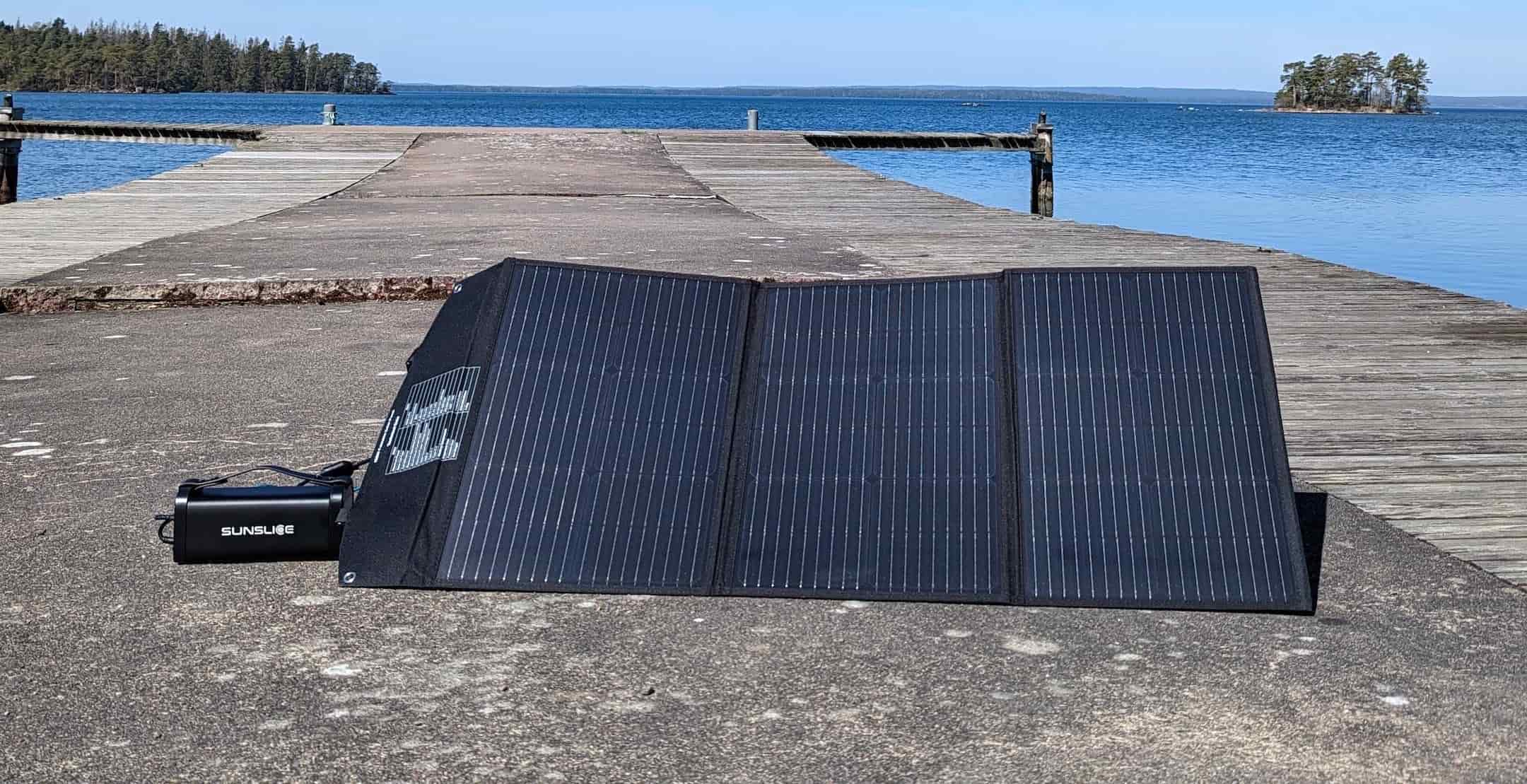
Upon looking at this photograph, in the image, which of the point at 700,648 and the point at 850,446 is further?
the point at 850,446

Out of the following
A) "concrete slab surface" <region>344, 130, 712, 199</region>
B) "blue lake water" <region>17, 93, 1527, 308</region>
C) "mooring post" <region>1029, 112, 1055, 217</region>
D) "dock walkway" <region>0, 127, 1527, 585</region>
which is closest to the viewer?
"dock walkway" <region>0, 127, 1527, 585</region>

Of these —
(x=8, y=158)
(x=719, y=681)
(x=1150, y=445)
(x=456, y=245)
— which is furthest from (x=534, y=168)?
(x=719, y=681)

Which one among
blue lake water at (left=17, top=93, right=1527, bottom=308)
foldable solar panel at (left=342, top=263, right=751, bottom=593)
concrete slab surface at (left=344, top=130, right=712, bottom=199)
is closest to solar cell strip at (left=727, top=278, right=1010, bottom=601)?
foldable solar panel at (left=342, top=263, right=751, bottom=593)

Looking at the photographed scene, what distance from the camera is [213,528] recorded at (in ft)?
14.7

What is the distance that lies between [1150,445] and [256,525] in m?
2.63

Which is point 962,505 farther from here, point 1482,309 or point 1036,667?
point 1482,309

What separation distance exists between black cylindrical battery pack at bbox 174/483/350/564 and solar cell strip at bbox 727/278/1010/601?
125 cm

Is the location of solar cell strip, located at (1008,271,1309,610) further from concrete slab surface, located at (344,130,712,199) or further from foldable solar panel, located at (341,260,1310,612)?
concrete slab surface, located at (344,130,712,199)

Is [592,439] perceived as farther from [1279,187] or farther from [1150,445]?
[1279,187]

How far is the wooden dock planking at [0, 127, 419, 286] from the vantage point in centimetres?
1274

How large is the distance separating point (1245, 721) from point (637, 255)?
30.0 feet

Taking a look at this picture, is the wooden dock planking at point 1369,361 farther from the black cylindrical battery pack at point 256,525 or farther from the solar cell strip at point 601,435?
the black cylindrical battery pack at point 256,525

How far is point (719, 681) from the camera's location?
3.64 meters

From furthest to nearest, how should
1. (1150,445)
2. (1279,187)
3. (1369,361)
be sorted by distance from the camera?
(1279,187), (1369,361), (1150,445)
